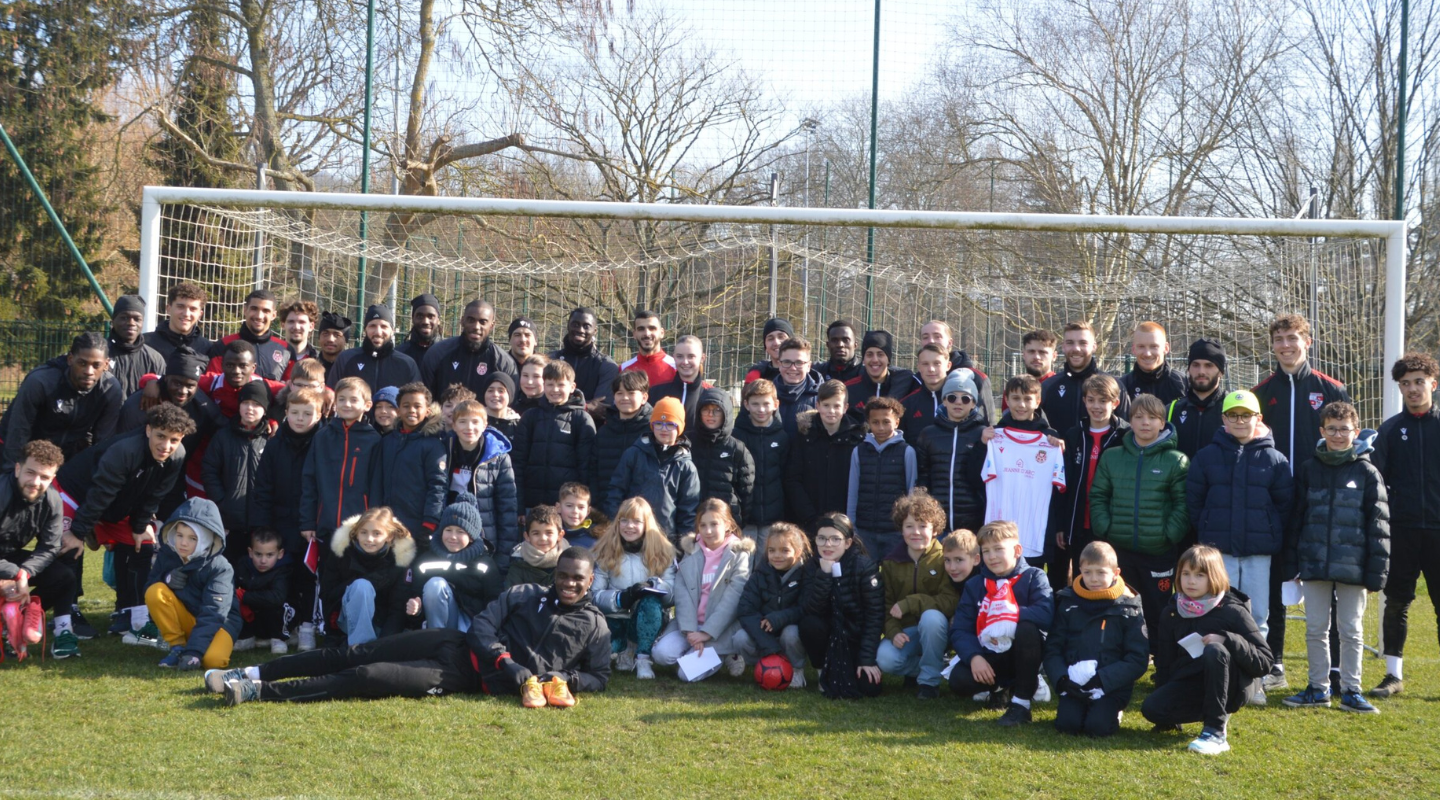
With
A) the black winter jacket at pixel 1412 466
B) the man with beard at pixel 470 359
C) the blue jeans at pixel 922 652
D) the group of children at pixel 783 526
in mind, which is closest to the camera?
the group of children at pixel 783 526

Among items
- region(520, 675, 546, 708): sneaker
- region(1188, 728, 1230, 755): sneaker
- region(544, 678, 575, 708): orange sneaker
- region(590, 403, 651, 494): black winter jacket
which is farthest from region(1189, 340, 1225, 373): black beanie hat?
region(520, 675, 546, 708): sneaker

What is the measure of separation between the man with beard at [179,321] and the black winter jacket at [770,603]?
3704 mm

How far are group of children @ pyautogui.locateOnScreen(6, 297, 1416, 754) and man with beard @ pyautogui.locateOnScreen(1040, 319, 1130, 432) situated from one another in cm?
9

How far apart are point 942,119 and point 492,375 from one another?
12.6m

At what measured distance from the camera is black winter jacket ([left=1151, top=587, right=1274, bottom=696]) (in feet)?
14.8

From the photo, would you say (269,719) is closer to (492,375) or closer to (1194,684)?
(492,375)

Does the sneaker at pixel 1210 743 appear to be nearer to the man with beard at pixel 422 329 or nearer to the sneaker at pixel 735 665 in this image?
the sneaker at pixel 735 665

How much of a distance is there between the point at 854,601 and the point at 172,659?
3274 mm

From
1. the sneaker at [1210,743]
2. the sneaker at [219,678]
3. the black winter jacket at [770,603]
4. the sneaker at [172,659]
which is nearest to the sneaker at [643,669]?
the black winter jacket at [770,603]

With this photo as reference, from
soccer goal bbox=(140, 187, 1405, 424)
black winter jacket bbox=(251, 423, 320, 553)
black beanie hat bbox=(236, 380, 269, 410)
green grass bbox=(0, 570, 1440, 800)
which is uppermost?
soccer goal bbox=(140, 187, 1405, 424)

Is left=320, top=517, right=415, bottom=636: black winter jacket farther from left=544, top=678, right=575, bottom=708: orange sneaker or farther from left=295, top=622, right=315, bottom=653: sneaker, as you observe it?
left=544, top=678, right=575, bottom=708: orange sneaker

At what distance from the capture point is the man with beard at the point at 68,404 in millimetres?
5863

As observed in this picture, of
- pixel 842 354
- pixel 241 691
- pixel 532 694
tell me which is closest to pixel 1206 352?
pixel 842 354

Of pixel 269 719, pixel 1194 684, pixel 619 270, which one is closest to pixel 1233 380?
pixel 1194 684
